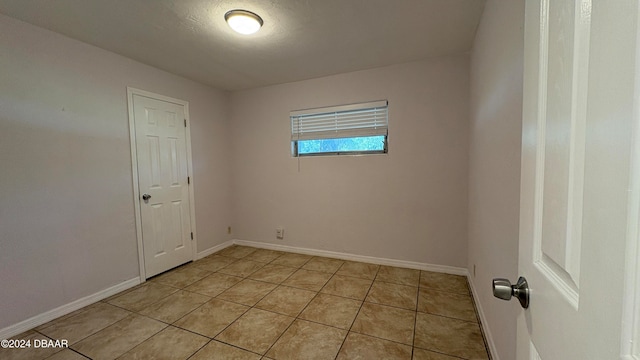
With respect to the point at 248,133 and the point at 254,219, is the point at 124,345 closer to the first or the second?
the point at 254,219

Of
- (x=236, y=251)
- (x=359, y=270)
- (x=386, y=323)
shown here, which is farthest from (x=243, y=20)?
(x=236, y=251)

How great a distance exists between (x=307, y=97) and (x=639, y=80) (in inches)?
129

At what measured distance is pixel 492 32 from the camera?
1.61m

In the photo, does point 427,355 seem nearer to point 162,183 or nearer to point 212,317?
point 212,317

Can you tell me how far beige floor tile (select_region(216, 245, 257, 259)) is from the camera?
3479 millimetres

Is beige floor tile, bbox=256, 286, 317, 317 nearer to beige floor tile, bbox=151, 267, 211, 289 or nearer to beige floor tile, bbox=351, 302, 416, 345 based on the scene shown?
beige floor tile, bbox=351, 302, 416, 345

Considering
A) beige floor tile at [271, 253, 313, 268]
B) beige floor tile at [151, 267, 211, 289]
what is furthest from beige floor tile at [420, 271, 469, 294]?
beige floor tile at [151, 267, 211, 289]

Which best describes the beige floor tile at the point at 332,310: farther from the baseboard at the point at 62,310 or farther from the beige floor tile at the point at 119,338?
the baseboard at the point at 62,310

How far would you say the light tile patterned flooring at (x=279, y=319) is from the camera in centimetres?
167

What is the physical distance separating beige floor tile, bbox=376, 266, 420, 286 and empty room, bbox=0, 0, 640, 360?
0.05m

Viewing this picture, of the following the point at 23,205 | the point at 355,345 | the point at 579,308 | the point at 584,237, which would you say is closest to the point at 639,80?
the point at 584,237

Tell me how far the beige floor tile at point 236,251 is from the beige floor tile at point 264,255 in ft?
0.34

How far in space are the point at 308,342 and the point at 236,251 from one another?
225 centimetres

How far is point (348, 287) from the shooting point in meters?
2.50
